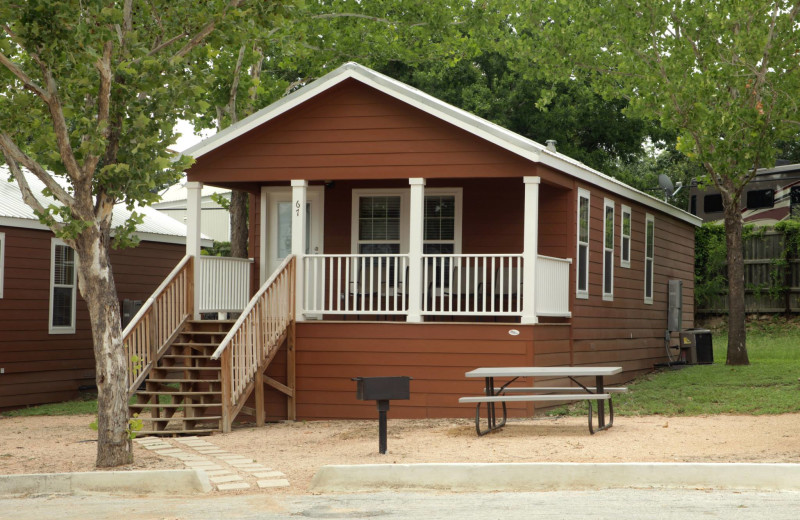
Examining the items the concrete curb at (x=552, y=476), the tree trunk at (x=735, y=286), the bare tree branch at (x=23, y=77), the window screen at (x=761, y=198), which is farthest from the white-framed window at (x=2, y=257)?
the window screen at (x=761, y=198)

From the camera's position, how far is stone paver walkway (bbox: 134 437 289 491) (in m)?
9.67

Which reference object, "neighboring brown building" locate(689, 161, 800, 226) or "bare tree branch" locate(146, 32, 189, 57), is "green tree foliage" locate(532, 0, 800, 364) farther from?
"bare tree branch" locate(146, 32, 189, 57)

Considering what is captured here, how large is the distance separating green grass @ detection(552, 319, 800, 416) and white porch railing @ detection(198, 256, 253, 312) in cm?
515

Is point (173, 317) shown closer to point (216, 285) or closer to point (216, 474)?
point (216, 285)

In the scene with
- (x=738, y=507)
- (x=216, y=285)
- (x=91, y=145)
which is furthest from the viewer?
(x=216, y=285)

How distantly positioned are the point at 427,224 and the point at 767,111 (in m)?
5.90

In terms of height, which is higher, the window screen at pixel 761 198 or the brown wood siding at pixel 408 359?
the window screen at pixel 761 198

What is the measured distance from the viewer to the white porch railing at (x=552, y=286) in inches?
574

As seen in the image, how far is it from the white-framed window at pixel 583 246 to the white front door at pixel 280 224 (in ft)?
12.8

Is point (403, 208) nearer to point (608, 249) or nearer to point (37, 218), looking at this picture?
point (608, 249)

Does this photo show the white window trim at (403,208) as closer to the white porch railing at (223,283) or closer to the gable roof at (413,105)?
the white porch railing at (223,283)

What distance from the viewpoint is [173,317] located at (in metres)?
14.9

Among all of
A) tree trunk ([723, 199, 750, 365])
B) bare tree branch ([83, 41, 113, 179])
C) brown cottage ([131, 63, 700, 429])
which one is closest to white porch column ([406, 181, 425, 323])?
brown cottage ([131, 63, 700, 429])

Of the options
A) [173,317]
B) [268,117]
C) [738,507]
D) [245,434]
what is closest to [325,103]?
[268,117]
